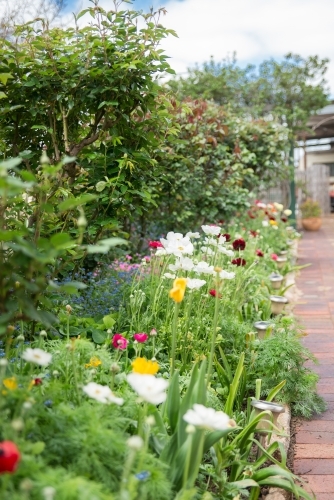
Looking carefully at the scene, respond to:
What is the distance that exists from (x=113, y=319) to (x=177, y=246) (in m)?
0.66

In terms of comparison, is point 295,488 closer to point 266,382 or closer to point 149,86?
point 266,382

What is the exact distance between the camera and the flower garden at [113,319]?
1506 mm

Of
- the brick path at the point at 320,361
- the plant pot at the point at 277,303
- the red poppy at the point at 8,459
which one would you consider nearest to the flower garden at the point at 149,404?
the red poppy at the point at 8,459

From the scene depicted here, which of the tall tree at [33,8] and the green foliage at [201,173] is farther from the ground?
the tall tree at [33,8]

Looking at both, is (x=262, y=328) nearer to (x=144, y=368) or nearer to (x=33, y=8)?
(x=144, y=368)

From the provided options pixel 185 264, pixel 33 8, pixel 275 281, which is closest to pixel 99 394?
pixel 185 264

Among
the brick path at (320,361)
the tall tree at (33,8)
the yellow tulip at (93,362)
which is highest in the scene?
the tall tree at (33,8)

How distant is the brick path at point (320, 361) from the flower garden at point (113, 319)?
0.36 feet

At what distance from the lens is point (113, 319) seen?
3.15 metres

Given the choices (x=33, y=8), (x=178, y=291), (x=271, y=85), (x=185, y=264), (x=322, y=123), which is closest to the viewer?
(x=178, y=291)

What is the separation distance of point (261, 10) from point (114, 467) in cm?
972

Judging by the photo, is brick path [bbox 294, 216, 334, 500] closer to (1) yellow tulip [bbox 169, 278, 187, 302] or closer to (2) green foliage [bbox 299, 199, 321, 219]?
(1) yellow tulip [bbox 169, 278, 187, 302]

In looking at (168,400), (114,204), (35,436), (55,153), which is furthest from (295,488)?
(55,153)

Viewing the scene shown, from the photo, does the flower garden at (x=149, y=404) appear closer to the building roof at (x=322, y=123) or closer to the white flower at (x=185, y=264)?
the white flower at (x=185, y=264)
